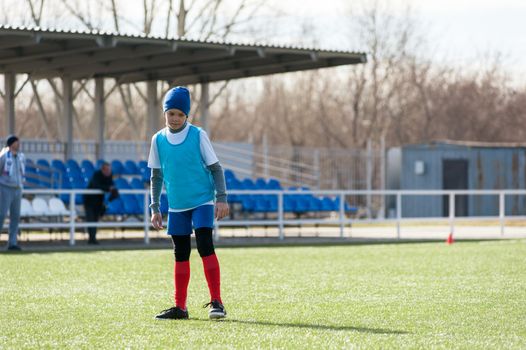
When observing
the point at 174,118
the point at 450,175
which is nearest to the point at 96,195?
the point at 174,118

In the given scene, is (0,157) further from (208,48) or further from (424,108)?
(424,108)

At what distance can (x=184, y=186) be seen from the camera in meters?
9.27

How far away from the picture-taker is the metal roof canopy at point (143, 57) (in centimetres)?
2298

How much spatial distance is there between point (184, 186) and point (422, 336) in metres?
2.41

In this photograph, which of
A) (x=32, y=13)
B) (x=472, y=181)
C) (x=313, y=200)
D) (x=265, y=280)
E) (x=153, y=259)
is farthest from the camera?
(x=32, y=13)

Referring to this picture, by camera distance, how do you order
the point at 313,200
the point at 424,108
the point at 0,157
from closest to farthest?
the point at 0,157 → the point at 313,200 → the point at 424,108

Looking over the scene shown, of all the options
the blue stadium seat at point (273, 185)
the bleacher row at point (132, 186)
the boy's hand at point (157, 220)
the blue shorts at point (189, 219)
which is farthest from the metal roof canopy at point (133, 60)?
the blue shorts at point (189, 219)

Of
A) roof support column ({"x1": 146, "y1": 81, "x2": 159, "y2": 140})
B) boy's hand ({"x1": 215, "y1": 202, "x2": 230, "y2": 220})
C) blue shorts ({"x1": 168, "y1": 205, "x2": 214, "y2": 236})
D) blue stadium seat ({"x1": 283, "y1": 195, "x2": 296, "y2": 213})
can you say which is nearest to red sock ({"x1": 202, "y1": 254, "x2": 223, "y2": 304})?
blue shorts ({"x1": 168, "y1": 205, "x2": 214, "y2": 236})

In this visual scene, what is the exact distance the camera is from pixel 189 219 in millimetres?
9328

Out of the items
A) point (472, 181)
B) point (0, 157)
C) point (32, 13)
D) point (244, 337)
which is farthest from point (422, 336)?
point (32, 13)

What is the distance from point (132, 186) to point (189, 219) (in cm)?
1649

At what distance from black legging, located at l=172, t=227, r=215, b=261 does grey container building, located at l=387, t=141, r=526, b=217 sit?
27962 millimetres

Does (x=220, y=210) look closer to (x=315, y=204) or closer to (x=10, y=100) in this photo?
(x=315, y=204)

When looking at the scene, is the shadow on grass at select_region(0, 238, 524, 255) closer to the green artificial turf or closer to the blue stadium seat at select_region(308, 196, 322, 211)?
the green artificial turf
